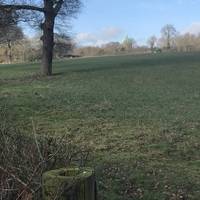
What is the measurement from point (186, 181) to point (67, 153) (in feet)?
12.5

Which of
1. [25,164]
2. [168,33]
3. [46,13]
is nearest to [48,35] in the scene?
[46,13]

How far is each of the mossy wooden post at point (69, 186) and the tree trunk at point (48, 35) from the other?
35.0 meters

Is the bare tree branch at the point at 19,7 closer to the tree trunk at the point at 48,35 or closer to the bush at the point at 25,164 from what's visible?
the tree trunk at the point at 48,35

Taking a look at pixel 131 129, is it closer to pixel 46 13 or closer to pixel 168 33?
pixel 46 13

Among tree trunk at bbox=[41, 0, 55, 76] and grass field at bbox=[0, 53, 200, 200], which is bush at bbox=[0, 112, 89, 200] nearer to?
grass field at bbox=[0, 53, 200, 200]

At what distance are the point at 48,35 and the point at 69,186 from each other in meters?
35.6

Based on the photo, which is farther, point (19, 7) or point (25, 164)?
point (19, 7)

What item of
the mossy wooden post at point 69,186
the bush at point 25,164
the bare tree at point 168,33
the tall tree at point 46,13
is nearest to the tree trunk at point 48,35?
the tall tree at point 46,13

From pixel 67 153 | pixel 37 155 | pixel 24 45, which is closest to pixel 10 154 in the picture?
pixel 37 155

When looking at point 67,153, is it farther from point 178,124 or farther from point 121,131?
point 178,124

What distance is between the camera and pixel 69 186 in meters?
4.76

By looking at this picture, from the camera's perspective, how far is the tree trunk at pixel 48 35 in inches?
1552

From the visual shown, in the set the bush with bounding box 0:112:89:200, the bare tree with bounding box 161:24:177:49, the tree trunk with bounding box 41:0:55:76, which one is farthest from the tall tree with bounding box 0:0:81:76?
the bare tree with bounding box 161:24:177:49

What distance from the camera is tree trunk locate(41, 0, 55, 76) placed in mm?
39419
